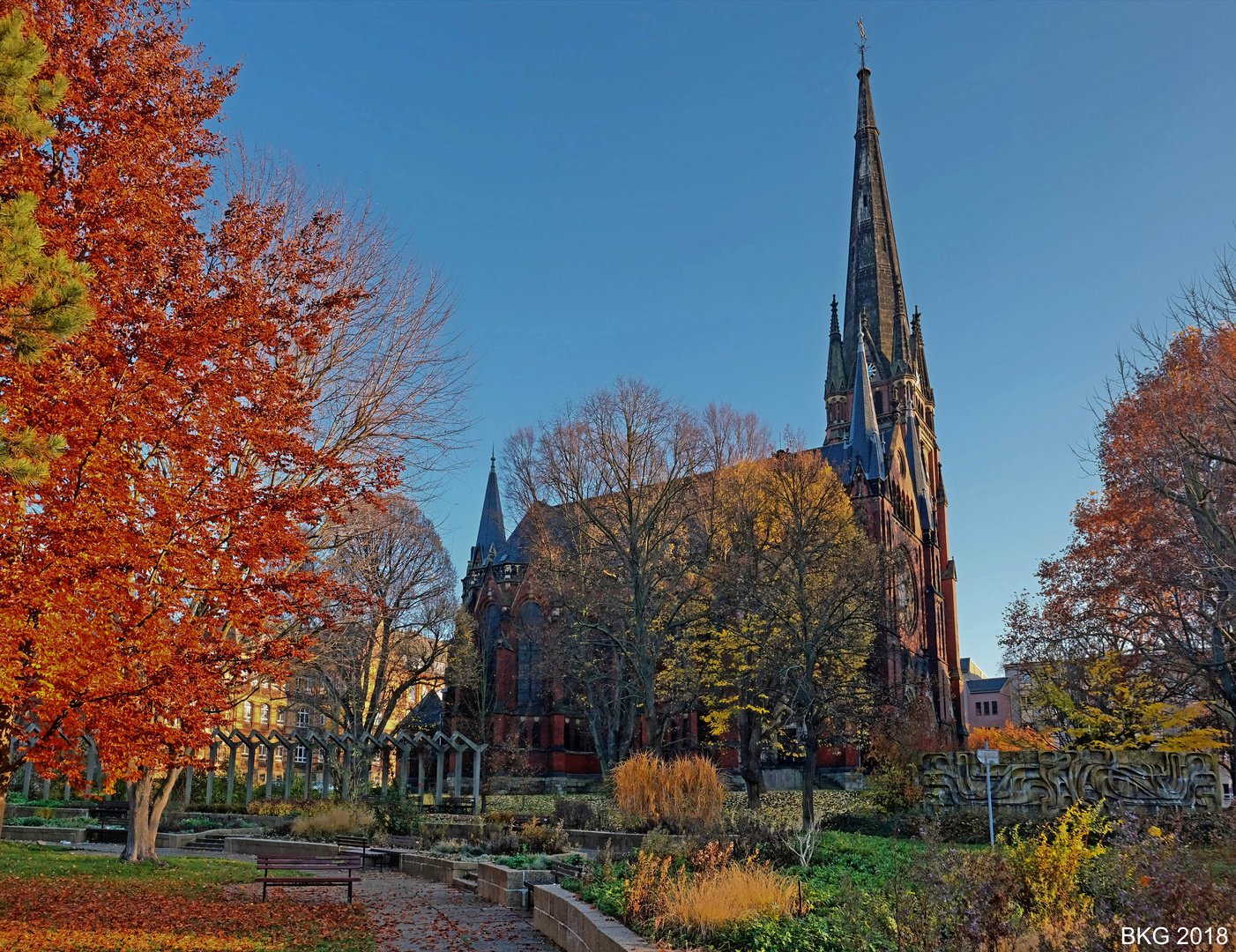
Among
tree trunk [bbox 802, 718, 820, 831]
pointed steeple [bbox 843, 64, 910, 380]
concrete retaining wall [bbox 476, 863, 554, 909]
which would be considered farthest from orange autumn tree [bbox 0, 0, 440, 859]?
pointed steeple [bbox 843, 64, 910, 380]

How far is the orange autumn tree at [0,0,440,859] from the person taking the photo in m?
9.63

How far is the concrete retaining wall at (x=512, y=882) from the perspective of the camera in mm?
13641

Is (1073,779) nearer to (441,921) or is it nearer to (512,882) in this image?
(512,882)

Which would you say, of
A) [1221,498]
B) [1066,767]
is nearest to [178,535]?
[1221,498]

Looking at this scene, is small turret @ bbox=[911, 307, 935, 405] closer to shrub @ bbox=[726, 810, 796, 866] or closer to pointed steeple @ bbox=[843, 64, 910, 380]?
pointed steeple @ bbox=[843, 64, 910, 380]

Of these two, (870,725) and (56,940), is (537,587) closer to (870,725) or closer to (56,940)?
(870,725)

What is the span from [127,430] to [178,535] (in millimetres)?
1360

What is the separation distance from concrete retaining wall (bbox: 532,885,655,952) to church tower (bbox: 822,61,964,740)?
27762 millimetres

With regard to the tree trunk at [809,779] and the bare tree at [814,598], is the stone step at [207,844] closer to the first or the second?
the tree trunk at [809,779]

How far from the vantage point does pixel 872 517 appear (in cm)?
4641

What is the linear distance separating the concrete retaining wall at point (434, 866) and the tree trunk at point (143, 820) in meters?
4.55

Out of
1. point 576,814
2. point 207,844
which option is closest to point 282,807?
point 207,844

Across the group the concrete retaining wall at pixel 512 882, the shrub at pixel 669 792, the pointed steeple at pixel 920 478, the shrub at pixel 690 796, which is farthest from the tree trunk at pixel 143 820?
the pointed steeple at pixel 920 478

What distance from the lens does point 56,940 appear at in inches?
341
